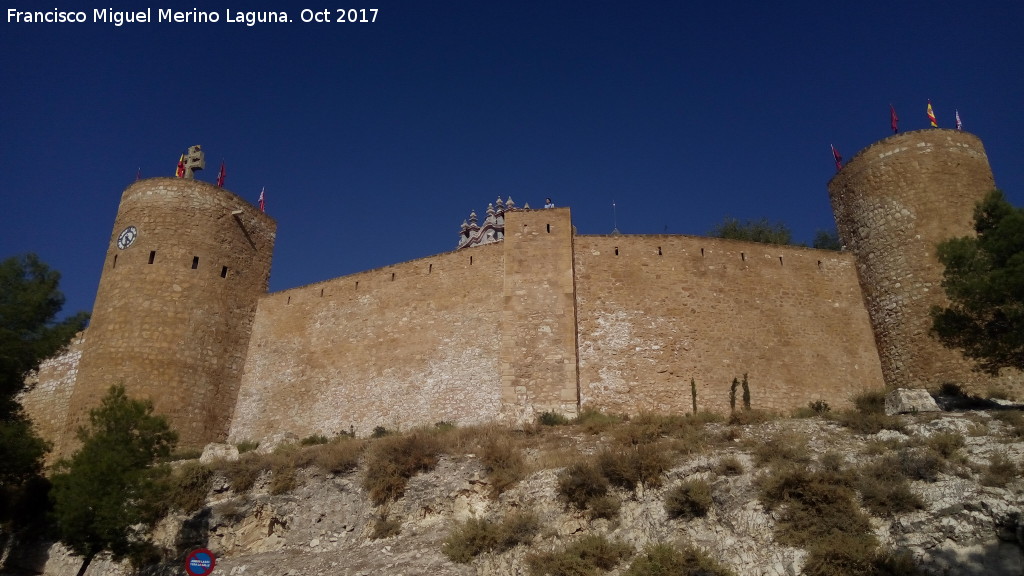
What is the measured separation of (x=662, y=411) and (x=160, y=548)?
1065cm

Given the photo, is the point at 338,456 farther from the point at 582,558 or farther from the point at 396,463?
the point at 582,558

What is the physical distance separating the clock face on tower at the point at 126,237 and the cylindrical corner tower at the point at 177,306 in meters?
0.04

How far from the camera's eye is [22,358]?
16.8 metres

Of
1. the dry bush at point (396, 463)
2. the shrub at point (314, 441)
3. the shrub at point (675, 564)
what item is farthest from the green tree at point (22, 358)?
the shrub at point (675, 564)

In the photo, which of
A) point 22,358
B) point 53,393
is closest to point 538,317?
point 22,358

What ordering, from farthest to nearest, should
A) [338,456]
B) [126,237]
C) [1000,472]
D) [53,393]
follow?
[53,393] < [126,237] < [338,456] < [1000,472]

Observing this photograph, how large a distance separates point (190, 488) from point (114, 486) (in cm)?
206

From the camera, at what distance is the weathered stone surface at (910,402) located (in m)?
14.4

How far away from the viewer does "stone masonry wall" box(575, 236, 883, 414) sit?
710 inches

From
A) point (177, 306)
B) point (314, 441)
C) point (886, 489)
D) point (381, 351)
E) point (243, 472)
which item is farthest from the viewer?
point (177, 306)

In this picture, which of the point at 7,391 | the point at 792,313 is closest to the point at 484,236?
the point at 792,313

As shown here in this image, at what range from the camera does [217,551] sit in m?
14.3

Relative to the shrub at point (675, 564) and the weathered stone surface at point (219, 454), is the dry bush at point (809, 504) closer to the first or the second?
the shrub at point (675, 564)

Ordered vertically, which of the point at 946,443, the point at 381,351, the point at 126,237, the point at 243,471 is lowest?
the point at 243,471
